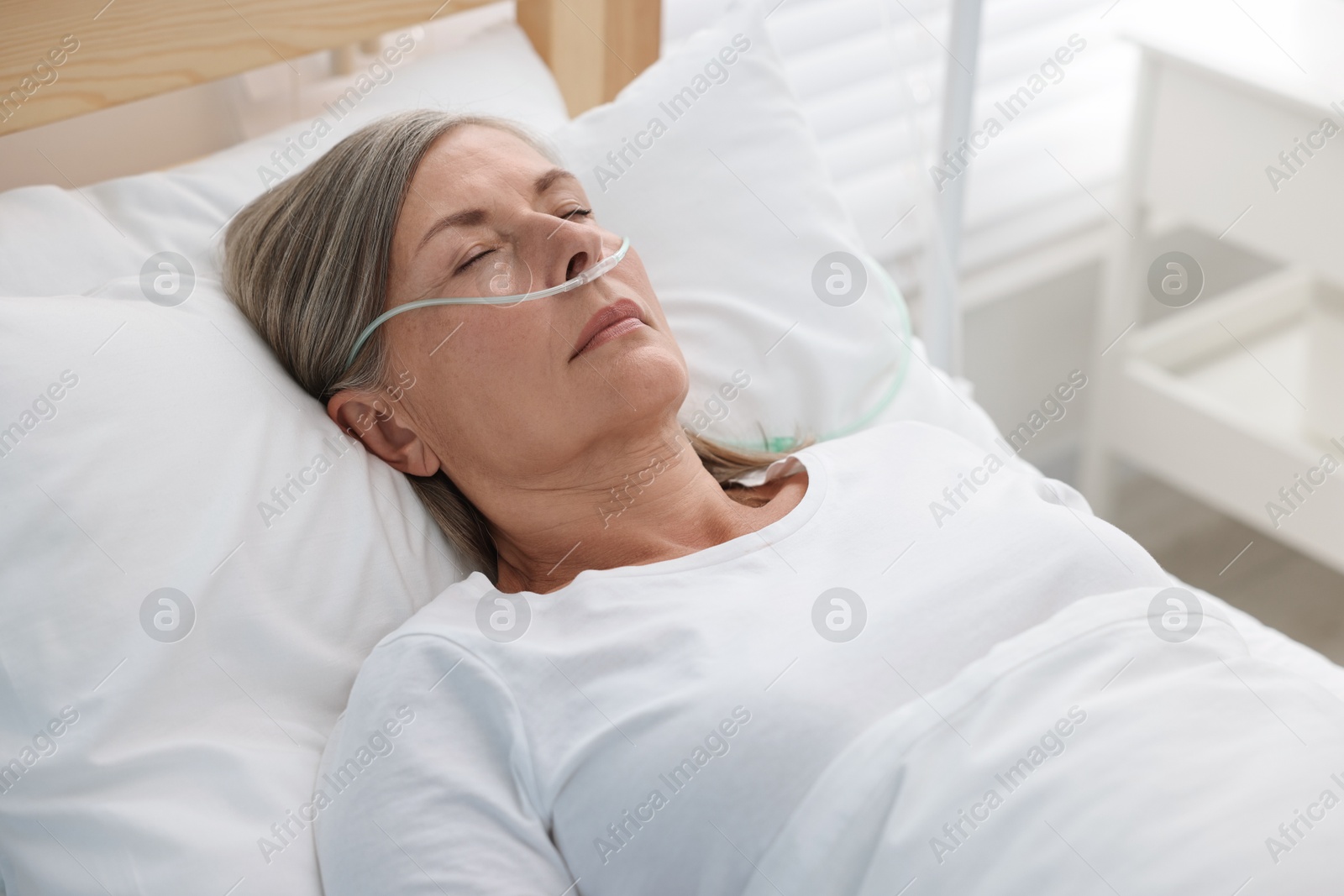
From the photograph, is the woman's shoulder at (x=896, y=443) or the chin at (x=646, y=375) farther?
the woman's shoulder at (x=896, y=443)

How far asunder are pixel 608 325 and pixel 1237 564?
1.80 metres

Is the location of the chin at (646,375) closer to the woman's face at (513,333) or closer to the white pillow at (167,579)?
the woman's face at (513,333)

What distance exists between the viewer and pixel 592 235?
1.17 m

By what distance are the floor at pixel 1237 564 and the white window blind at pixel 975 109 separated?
24.1 inches

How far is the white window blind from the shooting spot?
203 centimetres

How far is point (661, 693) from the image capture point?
1.02 metres

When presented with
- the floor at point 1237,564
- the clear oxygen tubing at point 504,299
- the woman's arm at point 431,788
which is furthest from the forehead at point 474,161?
the floor at point 1237,564

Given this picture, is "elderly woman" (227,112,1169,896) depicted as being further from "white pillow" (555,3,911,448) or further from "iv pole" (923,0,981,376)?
"iv pole" (923,0,981,376)

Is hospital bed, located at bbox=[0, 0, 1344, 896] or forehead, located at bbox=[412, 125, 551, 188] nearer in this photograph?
hospital bed, located at bbox=[0, 0, 1344, 896]

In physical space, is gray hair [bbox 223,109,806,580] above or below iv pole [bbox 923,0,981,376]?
above

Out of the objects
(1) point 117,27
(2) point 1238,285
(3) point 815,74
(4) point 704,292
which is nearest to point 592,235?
(4) point 704,292

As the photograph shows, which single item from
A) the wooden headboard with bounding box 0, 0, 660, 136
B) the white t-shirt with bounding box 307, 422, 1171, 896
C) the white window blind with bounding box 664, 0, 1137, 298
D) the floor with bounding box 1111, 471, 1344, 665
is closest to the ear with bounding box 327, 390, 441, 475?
the white t-shirt with bounding box 307, 422, 1171, 896

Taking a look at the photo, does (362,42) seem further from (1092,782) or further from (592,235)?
(1092,782)

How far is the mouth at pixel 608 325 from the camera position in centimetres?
114
